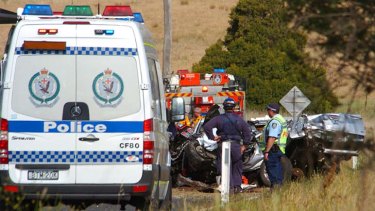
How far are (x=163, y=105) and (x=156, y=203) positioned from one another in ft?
5.78

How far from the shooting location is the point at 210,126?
16.2 metres

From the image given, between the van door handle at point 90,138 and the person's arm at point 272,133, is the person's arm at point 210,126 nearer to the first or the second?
the person's arm at point 272,133

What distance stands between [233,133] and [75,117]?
5749 mm

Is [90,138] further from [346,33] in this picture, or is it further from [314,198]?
[346,33]

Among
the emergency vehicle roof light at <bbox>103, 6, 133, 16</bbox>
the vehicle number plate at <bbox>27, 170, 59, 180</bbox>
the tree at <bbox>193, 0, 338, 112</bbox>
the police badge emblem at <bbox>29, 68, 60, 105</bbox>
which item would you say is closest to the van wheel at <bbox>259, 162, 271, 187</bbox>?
the emergency vehicle roof light at <bbox>103, 6, 133, 16</bbox>

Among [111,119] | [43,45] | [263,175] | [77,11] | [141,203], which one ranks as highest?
[77,11]

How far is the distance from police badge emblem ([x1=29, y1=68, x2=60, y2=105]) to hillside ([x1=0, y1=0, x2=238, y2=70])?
4690 centimetres

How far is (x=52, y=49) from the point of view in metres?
10.6

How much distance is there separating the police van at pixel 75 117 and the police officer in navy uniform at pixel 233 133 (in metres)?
5.38

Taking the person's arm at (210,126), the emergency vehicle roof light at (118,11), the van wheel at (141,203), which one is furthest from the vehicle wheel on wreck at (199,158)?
the emergency vehicle roof light at (118,11)

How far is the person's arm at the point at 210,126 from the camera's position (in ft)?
52.9

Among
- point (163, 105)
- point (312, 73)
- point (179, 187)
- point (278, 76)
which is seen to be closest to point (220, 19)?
point (278, 76)

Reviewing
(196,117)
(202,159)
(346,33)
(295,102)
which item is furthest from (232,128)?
(346,33)

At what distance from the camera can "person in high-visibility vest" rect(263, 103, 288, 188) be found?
51.0 feet
